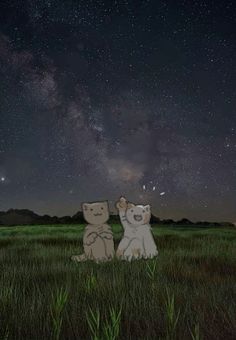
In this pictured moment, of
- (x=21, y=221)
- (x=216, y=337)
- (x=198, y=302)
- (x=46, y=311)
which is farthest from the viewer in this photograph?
(x=21, y=221)

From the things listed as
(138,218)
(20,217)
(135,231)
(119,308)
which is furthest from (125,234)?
(20,217)

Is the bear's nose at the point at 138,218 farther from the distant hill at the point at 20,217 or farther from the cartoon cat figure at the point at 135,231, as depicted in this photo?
the distant hill at the point at 20,217

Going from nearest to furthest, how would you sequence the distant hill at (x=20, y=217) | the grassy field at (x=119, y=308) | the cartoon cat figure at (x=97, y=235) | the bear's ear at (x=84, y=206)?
the grassy field at (x=119, y=308) < the cartoon cat figure at (x=97, y=235) < the bear's ear at (x=84, y=206) < the distant hill at (x=20, y=217)

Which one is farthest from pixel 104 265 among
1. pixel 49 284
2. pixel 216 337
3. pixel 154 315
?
pixel 216 337

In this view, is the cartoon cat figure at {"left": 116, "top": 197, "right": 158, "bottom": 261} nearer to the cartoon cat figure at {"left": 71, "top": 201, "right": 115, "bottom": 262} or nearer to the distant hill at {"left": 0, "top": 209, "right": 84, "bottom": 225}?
the cartoon cat figure at {"left": 71, "top": 201, "right": 115, "bottom": 262}

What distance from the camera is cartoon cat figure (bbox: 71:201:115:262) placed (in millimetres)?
6785

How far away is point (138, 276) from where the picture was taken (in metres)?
4.88

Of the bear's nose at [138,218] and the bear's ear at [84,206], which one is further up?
the bear's ear at [84,206]

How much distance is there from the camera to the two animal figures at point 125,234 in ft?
22.4

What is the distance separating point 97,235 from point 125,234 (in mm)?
485

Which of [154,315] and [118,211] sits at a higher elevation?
[118,211]

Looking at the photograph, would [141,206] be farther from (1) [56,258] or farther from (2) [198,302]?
(2) [198,302]

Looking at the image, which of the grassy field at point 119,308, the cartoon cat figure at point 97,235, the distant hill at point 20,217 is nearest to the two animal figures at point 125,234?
the cartoon cat figure at point 97,235

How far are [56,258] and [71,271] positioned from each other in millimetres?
1860
